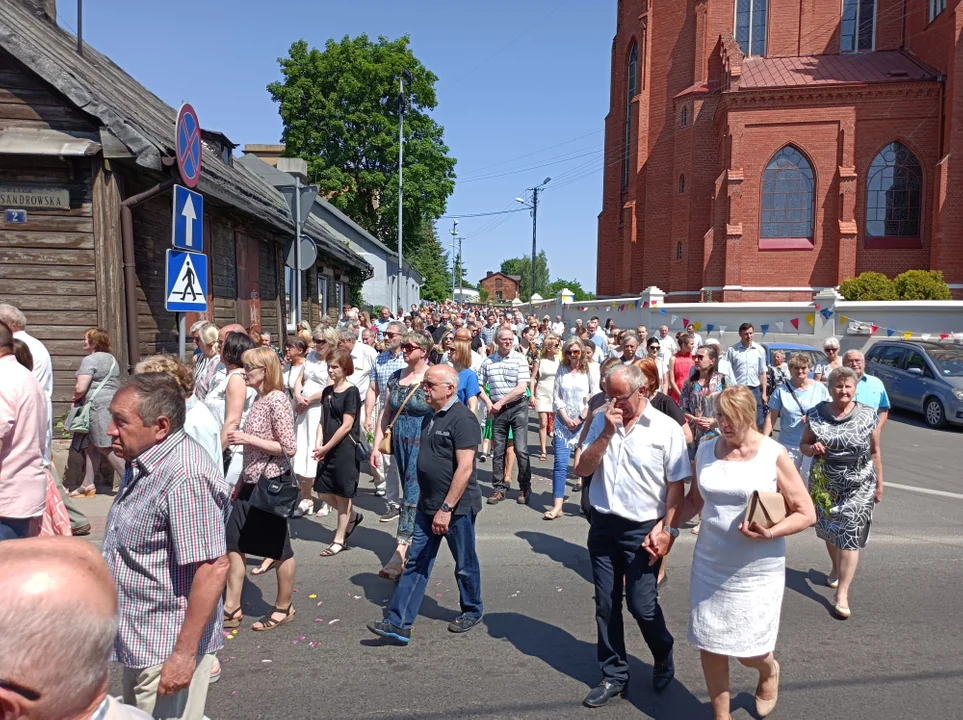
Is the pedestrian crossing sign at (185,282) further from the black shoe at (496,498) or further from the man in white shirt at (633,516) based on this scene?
the man in white shirt at (633,516)

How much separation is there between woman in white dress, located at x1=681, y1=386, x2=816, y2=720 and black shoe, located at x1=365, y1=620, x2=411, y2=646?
5.95ft

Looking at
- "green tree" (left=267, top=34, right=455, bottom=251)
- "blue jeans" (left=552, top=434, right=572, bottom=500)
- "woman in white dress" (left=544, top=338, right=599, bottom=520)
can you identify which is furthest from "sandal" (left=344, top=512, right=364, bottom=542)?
"green tree" (left=267, top=34, right=455, bottom=251)

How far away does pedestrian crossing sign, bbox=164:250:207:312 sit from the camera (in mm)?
6645

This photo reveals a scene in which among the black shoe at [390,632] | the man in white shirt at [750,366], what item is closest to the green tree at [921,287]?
the man in white shirt at [750,366]

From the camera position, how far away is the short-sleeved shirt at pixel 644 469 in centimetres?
395

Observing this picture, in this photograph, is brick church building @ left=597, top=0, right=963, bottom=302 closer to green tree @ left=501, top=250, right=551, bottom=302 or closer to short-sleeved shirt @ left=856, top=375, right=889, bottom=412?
short-sleeved shirt @ left=856, top=375, right=889, bottom=412

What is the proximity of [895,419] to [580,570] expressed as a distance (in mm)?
12350

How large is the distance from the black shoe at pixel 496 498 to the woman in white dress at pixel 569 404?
74 cm

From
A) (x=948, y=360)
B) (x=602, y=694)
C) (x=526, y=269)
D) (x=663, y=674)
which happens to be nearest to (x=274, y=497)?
(x=602, y=694)

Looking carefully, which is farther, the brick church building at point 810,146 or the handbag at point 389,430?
the brick church building at point 810,146

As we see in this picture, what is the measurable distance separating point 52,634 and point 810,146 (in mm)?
34215

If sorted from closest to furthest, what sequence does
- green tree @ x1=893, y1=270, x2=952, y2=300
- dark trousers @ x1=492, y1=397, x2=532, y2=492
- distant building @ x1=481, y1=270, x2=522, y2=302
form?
1. dark trousers @ x1=492, y1=397, x2=532, y2=492
2. green tree @ x1=893, y1=270, x2=952, y2=300
3. distant building @ x1=481, y1=270, x2=522, y2=302

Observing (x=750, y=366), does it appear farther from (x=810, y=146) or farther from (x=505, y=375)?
(x=810, y=146)

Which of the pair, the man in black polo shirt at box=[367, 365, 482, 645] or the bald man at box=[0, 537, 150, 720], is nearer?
the bald man at box=[0, 537, 150, 720]
